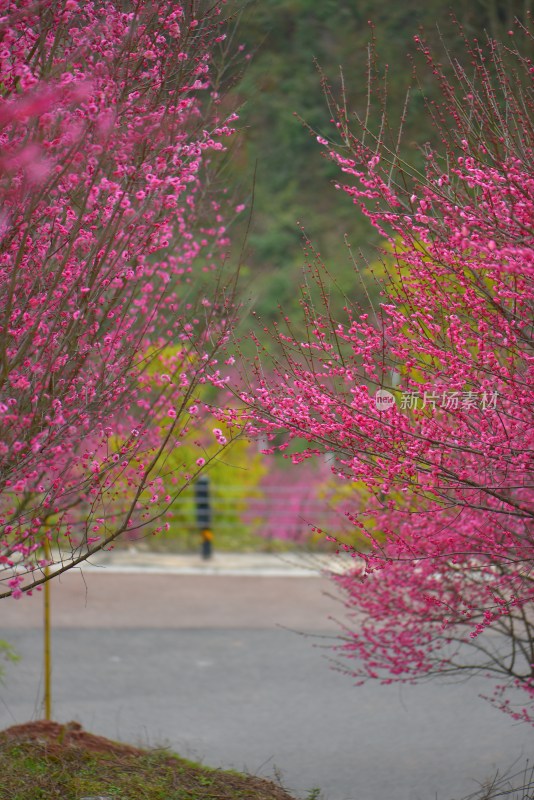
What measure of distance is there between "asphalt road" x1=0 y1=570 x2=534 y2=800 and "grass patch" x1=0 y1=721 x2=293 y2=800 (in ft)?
2.13

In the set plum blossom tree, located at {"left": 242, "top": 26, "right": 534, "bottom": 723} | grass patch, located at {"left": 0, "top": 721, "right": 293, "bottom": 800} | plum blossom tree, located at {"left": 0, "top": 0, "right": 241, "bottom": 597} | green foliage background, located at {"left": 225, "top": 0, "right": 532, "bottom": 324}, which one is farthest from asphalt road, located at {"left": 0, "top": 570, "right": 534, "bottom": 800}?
green foliage background, located at {"left": 225, "top": 0, "right": 532, "bottom": 324}

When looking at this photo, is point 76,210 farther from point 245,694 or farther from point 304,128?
point 304,128

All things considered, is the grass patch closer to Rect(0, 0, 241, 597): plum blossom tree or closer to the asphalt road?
the asphalt road

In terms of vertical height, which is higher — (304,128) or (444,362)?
(304,128)

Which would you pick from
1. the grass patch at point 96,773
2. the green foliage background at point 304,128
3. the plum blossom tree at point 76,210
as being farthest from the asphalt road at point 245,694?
the green foliage background at point 304,128

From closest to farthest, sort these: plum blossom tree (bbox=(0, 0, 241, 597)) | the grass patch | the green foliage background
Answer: plum blossom tree (bbox=(0, 0, 241, 597)), the grass patch, the green foliage background

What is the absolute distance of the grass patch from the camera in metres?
5.57

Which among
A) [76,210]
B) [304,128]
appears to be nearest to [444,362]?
[76,210]

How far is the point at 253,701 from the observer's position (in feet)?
32.4

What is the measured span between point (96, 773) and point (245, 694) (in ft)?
13.5

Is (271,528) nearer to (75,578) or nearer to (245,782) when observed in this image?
(75,578)

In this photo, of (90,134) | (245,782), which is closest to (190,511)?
(245,782)

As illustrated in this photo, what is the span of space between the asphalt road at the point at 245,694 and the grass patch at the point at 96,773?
649 millimetres

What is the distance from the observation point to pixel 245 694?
10.0m
